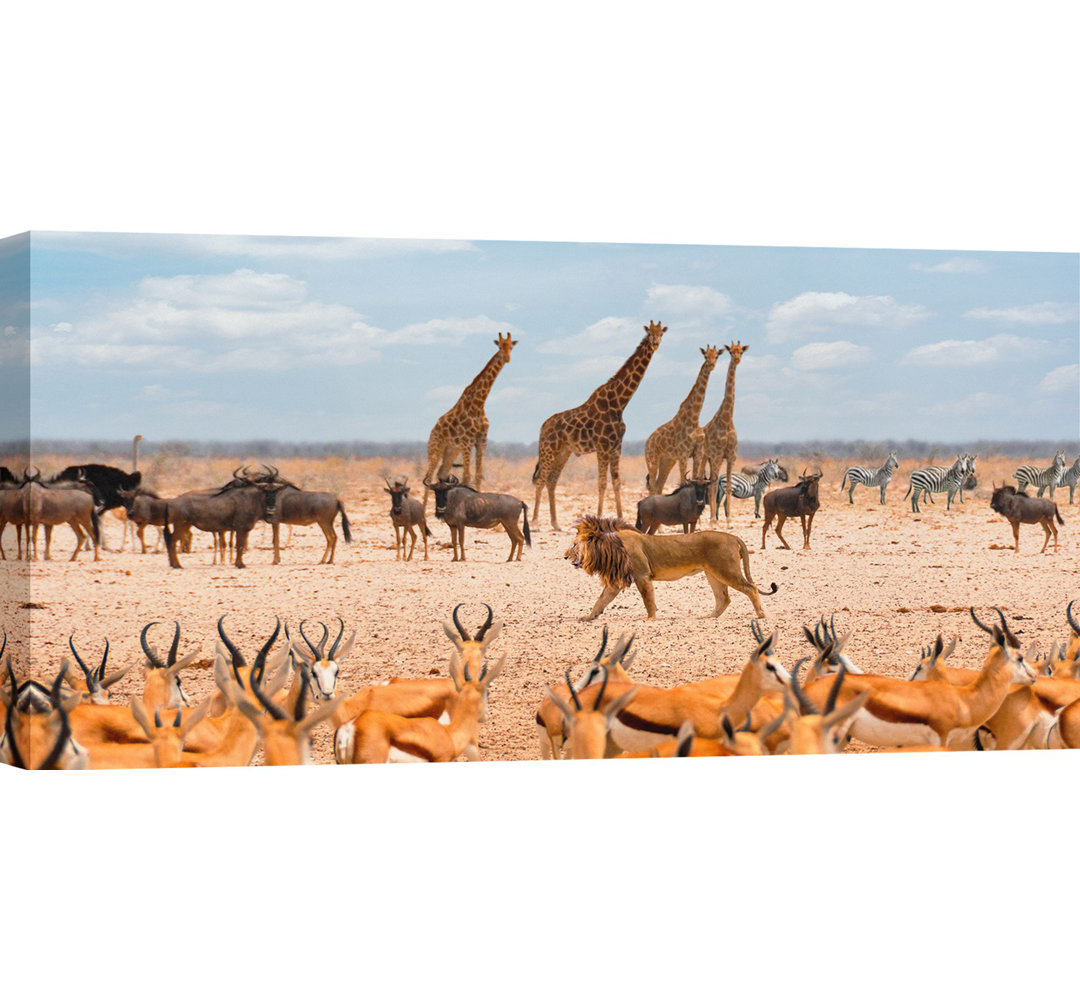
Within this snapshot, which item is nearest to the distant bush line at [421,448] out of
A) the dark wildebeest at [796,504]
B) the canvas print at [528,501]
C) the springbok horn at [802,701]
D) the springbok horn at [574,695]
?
the canvas print at [528,501]

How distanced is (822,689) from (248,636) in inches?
130

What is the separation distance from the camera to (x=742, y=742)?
8.62 m

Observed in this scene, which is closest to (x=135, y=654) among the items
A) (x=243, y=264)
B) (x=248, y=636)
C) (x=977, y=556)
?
(x=248, y=636)

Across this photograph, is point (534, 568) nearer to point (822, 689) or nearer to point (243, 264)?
point (822, 689)

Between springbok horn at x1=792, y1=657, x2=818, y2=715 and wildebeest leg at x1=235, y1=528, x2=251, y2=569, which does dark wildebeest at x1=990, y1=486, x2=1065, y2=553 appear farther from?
wildebeest leg at x1=235, y1=528, x2=251, y2=569

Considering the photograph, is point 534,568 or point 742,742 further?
point 534,568

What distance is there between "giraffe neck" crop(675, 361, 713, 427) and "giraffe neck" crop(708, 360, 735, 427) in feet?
0.38

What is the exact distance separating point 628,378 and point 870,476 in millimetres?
1710

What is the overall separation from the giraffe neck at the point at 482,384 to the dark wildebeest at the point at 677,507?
1249mm

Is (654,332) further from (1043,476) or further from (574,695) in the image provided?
(1043,476)

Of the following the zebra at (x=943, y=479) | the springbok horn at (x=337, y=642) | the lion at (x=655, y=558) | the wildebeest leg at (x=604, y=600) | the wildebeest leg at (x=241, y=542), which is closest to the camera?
the springbok horn at (x=337, y=642)

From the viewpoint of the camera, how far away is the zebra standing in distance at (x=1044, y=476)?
10352 mm

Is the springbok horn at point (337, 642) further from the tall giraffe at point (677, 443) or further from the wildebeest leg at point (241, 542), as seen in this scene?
the tall giraffe at point (677, 443)

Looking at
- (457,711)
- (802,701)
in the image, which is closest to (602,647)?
(457,711)
